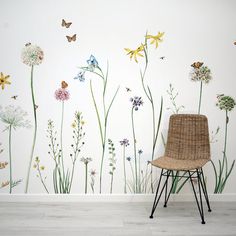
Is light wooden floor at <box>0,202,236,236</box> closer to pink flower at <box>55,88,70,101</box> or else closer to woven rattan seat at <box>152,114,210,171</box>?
woven rattan seat at <box>152,114,210,171</box>

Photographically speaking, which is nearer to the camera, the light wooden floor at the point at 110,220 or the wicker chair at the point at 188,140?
the light wooden floor at the point at 110,220

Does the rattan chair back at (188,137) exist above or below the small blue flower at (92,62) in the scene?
below

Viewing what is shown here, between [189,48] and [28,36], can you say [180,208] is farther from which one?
[28,36]

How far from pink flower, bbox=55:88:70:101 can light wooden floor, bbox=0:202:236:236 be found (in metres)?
1.02

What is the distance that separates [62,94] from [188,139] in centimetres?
127

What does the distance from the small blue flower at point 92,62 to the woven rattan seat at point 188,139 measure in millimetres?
891

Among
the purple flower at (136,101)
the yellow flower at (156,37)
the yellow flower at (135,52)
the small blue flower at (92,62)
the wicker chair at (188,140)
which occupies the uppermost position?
the yellow flower at (156,37)

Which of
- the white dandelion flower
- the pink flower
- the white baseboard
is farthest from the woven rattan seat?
the white dandelion flower

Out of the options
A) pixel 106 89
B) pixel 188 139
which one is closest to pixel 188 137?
pixel 188 139

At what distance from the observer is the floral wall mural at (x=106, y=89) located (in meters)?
2.78

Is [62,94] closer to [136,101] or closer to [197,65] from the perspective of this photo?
[136,101]

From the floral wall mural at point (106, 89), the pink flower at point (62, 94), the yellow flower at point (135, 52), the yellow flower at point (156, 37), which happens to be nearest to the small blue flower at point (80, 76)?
the floral wall mural at point (106, 89)

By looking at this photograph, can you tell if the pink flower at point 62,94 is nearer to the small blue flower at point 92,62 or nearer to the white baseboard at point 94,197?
the small blue flower at point 92,62

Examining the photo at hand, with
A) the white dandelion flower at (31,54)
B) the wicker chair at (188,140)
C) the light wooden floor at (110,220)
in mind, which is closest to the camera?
the light wooden floor at (110,220)
